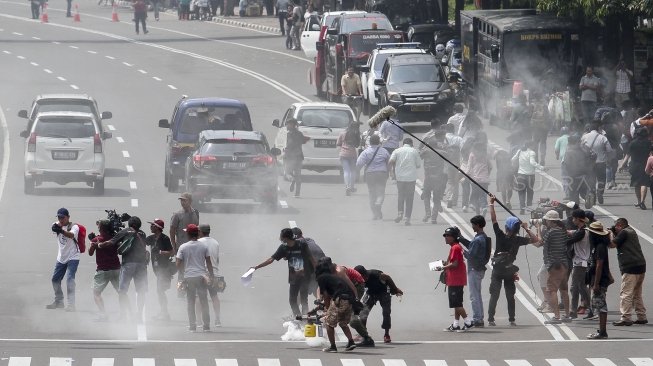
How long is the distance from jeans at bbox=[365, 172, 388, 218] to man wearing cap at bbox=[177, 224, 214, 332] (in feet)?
32.9

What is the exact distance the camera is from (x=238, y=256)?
2780cm

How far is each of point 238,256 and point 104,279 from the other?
213 inches

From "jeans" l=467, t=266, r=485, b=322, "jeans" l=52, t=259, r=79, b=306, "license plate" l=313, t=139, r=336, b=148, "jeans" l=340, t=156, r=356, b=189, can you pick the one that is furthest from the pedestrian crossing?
"license plate" l=313, t=139, r=336, b=148

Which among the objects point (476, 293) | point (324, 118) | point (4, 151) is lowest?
point (4, 151)

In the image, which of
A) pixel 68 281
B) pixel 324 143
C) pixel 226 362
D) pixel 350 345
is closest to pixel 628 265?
pixel 350 345

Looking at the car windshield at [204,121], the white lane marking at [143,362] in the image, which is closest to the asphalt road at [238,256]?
the white lane marking at [143,362]

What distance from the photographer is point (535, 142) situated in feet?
118

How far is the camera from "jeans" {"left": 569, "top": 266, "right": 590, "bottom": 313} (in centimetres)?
2253

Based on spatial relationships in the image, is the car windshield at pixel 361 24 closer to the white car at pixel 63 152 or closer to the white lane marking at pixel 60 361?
the white car at pixel 63 152

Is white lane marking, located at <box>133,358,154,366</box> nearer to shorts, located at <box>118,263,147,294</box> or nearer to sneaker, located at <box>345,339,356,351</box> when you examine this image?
sneaker, located at <box>345,339,356,351</box>

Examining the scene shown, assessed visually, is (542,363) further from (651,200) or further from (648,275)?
(651,200)

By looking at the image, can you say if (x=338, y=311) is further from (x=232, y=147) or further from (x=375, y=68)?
(x=375, y=68)

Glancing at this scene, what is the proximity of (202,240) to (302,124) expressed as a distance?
15.9 metres

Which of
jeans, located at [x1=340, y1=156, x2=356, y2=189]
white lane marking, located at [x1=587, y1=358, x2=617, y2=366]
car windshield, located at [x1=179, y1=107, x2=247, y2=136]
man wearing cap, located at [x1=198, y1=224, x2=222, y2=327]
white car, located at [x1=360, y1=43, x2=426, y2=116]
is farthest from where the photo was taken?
white car, located at [x1=360, y1=43, x2=426, y2=116]
